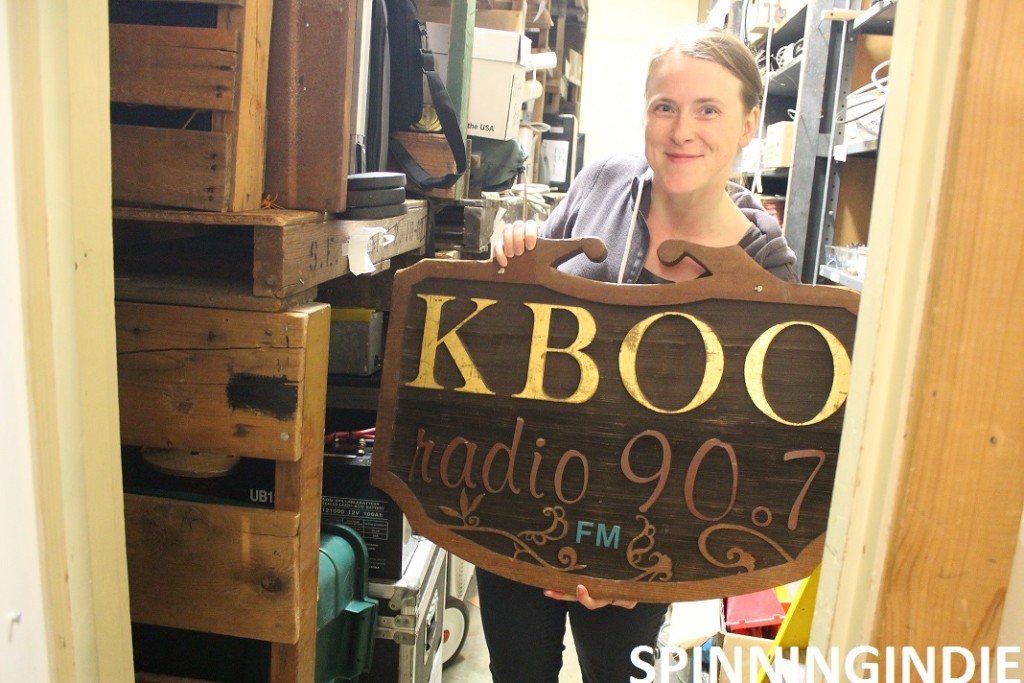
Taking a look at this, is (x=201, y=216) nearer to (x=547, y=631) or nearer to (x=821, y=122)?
(x=547, y=631)

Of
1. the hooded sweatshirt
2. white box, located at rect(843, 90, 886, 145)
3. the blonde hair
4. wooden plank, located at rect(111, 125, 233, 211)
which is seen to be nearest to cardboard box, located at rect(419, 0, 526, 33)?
white box, located at rect(843, 90, 886, 145)

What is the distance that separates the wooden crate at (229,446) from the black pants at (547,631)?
12.0 inches

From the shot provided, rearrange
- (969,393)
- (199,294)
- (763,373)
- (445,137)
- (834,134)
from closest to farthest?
(969,393)
(763,373)
(199,294)
(445,137)
(834,134)

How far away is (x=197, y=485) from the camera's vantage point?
1382 millimetres

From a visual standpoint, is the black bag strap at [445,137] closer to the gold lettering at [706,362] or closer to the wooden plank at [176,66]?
the wooden plank at [176,66]

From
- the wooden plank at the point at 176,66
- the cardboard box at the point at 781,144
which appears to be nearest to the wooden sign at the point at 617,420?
the wooden plank at the point at 176,66

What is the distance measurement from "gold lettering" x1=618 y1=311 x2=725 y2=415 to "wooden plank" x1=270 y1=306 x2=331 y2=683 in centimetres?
44

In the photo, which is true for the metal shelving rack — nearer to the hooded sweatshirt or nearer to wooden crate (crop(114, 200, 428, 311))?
the hooded sweatshirt

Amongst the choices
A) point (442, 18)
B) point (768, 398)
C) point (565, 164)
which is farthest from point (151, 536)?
point (565, 164)

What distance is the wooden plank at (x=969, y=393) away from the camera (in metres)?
0.51

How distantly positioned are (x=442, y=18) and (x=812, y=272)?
52.8 inches

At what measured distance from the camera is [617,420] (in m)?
1.05

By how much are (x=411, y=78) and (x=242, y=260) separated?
546mm

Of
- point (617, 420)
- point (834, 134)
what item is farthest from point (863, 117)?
point (617, 420)
